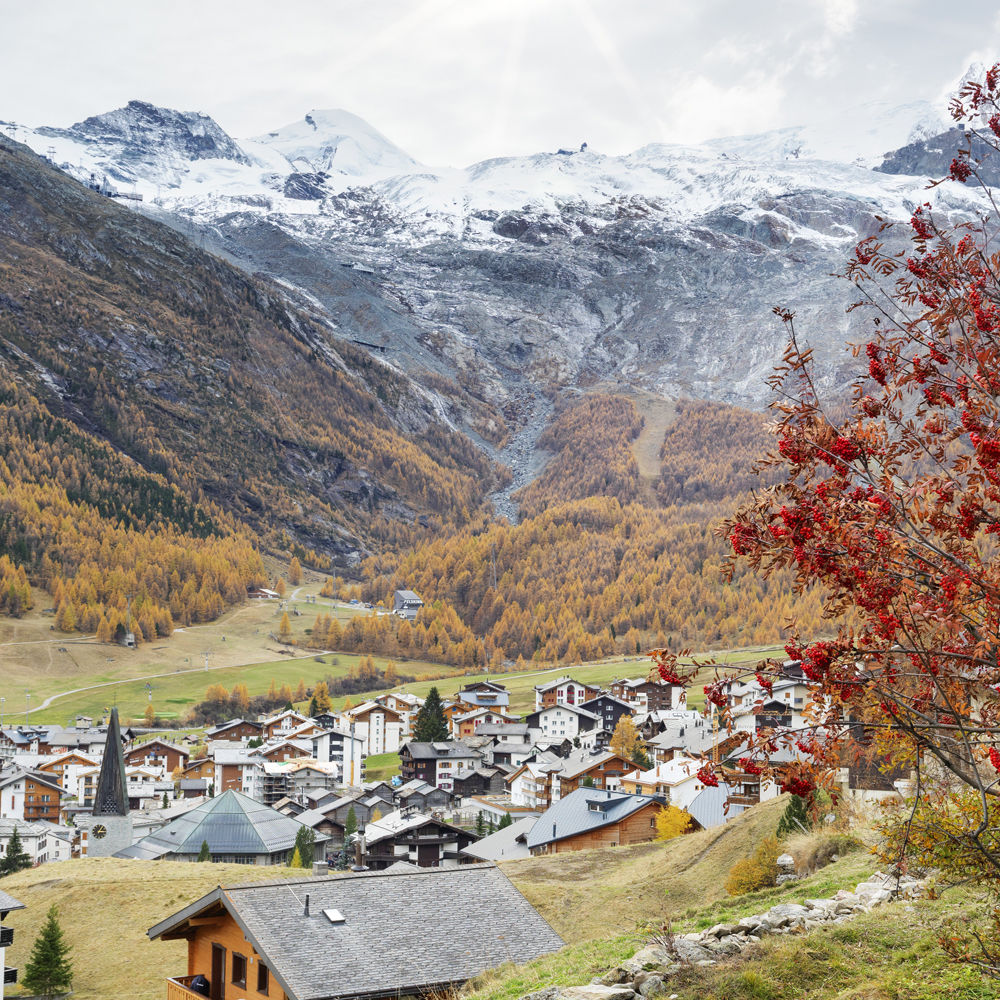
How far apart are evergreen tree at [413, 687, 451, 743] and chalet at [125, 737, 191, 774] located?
25.1 metres

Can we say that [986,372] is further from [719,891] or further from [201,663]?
[201,663]

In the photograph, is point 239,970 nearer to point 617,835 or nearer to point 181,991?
point 181,991

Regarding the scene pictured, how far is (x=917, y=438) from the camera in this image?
7953mm

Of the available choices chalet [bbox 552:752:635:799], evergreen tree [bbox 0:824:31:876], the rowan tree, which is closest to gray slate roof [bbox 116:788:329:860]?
evergreen tree [bbox 0:824:31:876]

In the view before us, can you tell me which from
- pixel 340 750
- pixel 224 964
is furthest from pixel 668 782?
pixel 340 750

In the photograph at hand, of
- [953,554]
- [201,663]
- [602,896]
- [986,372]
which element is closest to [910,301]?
[986,372]

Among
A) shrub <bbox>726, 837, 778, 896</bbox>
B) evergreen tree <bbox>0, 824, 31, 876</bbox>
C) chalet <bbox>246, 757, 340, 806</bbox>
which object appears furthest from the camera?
chalet <bbox>246, 757, 340, 806</bbox>

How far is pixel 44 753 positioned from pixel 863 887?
371ft

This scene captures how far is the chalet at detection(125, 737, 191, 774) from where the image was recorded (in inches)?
4245

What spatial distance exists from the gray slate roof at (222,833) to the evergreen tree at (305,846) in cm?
80

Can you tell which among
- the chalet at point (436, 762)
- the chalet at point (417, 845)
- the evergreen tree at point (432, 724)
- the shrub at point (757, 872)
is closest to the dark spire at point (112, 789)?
the chalet at point (417, 845)

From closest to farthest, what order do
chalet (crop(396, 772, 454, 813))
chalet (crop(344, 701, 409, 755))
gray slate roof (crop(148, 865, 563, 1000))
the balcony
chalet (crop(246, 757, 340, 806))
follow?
gray slate roof (crop(148, 865, 563, 1000)) → the balcony → chalet (crop(396, 772, 454, 813)) → chalet (crop(246, 757, 340, 806)) → chalet (crop(344, 701, 409, 755))

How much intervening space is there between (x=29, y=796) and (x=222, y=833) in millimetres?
44821

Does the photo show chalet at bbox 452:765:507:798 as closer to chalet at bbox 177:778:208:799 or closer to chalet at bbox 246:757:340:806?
chalet at bbox 246:757:340:806
